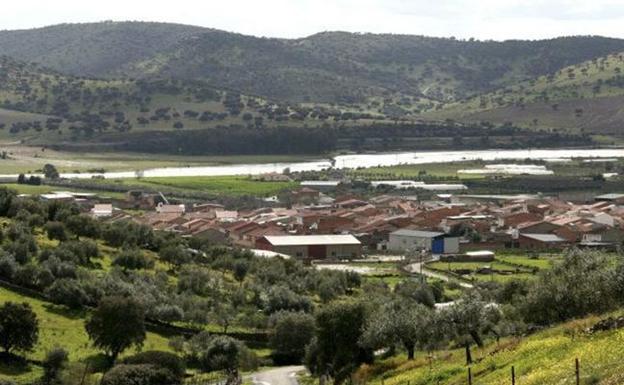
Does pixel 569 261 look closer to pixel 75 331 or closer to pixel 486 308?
pixel 486 308

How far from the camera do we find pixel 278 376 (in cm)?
5088

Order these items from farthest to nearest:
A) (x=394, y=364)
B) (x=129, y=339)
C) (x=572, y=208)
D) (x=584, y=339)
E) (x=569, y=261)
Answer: (x=572, y=208) → (x=129, y=339) → (x=569, y=261) → (x=394, y=364) → (x=584, y=339)

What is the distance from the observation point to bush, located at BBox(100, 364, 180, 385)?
43.3m

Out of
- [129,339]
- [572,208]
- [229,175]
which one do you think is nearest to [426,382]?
[129,339]

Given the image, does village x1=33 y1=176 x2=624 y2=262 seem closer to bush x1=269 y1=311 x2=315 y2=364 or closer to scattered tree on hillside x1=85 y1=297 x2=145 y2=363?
bush x1=269 y1=311 x2=315 y2=364

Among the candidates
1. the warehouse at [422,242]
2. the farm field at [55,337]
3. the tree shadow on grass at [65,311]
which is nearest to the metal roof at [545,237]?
the warehouse at [422,242]

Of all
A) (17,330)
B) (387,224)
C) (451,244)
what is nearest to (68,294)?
(17,330)

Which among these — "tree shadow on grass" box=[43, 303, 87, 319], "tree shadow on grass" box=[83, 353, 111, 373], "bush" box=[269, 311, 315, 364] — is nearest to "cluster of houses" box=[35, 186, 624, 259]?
"bush" box=[269, 311, 315, 364]

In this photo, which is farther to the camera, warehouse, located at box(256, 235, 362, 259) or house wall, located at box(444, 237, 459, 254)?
house wall, located at box(444, 237, 459, 254)

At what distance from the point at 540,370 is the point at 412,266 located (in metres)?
61.5

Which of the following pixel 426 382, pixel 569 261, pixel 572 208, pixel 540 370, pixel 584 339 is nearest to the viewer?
pixel 540 370

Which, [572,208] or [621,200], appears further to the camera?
[621,200]

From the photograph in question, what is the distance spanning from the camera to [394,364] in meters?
41.4

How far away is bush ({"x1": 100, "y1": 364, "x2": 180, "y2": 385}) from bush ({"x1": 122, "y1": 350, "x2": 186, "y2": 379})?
1.41 metres
